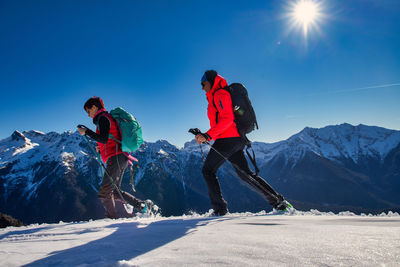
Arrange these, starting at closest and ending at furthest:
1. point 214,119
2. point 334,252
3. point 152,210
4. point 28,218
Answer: point 334,252 < point 214,119 < point 152,210 < point 28,218

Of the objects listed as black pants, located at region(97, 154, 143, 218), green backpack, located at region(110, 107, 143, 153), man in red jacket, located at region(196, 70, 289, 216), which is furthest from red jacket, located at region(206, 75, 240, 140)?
black pants, located at region(97, 154, 143, 218)

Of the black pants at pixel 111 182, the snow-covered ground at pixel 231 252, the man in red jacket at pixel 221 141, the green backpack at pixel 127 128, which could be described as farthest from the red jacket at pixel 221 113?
the snow-covered ground at pixel 231 252

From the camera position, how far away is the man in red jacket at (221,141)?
4750 millimetres

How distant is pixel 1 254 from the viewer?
1.82 meters

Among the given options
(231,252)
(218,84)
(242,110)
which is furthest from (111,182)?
(231,252)

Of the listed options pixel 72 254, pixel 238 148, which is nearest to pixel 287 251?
pixel 72 254

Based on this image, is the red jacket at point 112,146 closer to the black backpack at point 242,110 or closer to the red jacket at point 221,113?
the red jacket at point 221,113

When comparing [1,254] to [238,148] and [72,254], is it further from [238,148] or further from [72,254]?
[238,148]

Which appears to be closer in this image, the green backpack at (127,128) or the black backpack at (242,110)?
the black backpack at (242,110)

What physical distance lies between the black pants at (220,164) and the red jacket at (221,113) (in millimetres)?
210

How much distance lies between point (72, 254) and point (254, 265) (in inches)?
55.8

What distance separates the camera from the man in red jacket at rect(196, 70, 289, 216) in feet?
15.6

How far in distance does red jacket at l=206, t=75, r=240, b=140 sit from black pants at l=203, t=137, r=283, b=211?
8.3 inches

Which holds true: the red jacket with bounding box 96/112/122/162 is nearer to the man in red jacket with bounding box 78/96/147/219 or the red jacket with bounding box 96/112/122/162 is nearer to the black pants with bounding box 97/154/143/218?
the man in red jacket with bounding box 78/96/147/219
